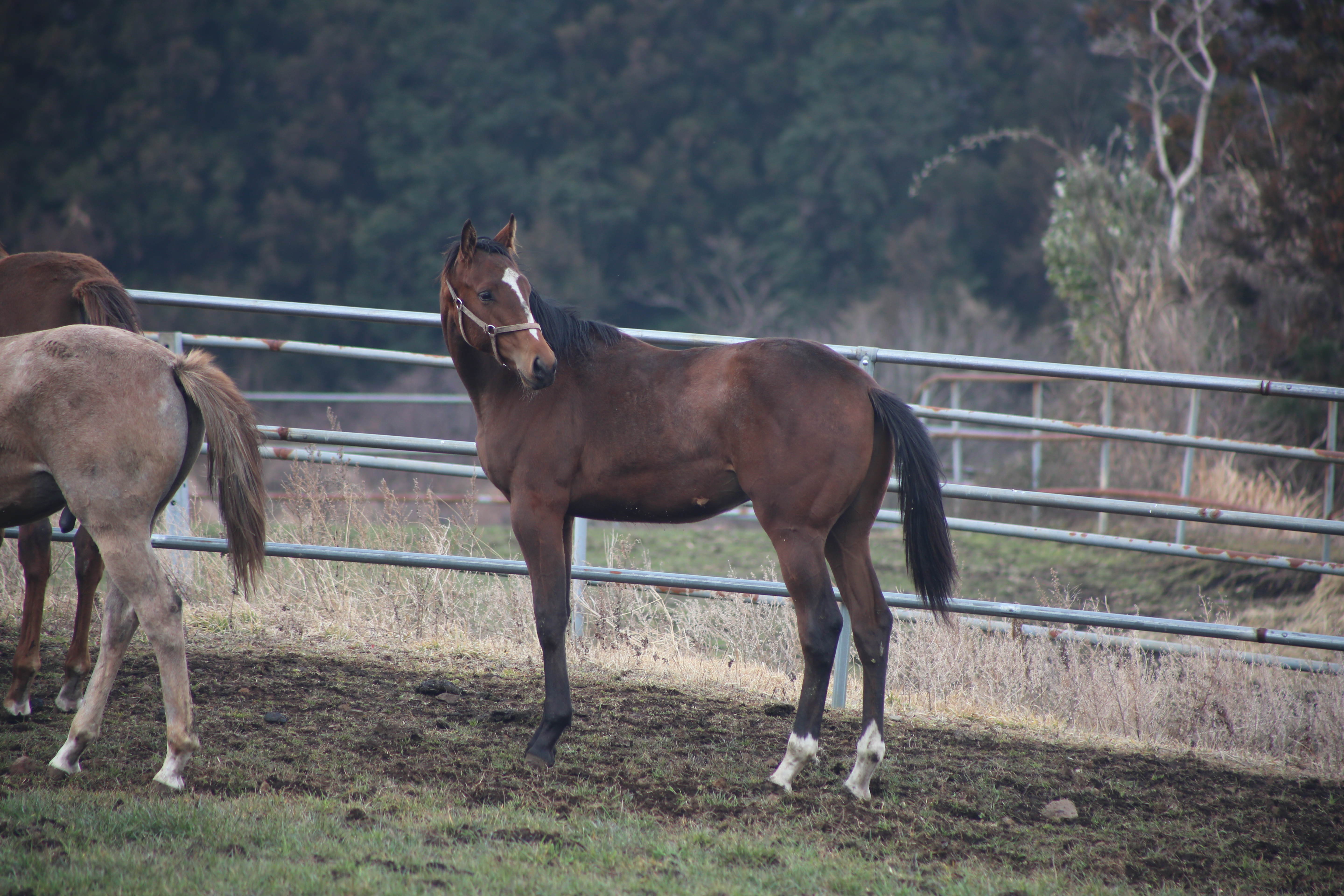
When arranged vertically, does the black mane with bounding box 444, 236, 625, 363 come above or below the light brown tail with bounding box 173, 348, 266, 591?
above

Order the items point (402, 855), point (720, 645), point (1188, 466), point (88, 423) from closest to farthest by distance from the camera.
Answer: point (402, 855) < point (88, 423) < point (720, 645) < point (1188, 466)

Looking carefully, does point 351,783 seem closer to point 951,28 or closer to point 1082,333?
point 1082,333

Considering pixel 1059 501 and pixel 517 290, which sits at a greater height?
pixel 517 290

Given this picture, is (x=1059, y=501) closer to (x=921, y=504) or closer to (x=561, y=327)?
(x=921, y=504)

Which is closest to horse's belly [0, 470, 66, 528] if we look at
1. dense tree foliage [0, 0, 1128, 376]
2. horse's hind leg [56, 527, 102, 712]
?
horse's hind leg [56, 527, 102, 712]

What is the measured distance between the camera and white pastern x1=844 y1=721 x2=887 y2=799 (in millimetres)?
3646

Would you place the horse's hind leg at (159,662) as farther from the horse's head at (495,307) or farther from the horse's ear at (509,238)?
the horse's ear at (509,238)

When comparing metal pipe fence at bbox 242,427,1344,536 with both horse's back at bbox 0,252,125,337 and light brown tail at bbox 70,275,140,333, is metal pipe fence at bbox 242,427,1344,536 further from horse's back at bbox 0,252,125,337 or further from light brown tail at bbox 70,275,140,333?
horse's back at bbox 0,252,125,337

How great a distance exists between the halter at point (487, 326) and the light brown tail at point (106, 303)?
1318 millimetres

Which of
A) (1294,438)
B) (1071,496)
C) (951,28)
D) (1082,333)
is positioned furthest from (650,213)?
(1071,496)

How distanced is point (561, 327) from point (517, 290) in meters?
0.27

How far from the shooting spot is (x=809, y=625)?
370 centimetres

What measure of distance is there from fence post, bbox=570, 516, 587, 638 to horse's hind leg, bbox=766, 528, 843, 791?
5.99 ft

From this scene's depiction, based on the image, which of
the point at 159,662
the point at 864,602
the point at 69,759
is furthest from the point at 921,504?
A: the point at 69,759
